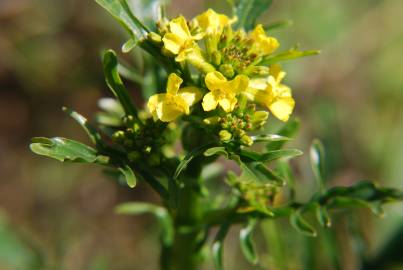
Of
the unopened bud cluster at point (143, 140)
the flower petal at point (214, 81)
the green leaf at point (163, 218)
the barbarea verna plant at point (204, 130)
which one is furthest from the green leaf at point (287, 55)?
the green leaf at point (163, 218)

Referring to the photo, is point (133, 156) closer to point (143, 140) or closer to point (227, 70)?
point (143, 140)

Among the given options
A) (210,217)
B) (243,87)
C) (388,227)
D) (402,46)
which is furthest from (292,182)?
(402,46)

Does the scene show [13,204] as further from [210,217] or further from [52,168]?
[210,217]

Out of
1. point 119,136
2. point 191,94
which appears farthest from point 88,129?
point 191,94

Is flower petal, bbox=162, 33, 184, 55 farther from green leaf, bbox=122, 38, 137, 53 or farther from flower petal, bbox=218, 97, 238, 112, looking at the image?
flower petal, bbox=218, 97, 238, 112

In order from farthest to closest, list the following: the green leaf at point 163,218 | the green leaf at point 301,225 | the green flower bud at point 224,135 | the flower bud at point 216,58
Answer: the green leaf at point 163,218, the green leaf at point 301,225, the flower bud at point 216,58, the green flower bud at point 224,135

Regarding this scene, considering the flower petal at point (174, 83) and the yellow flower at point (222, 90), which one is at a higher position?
the flower petal at point (174, 83)

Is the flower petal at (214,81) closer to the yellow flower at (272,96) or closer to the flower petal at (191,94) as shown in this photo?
the flower petal at (191,94)
